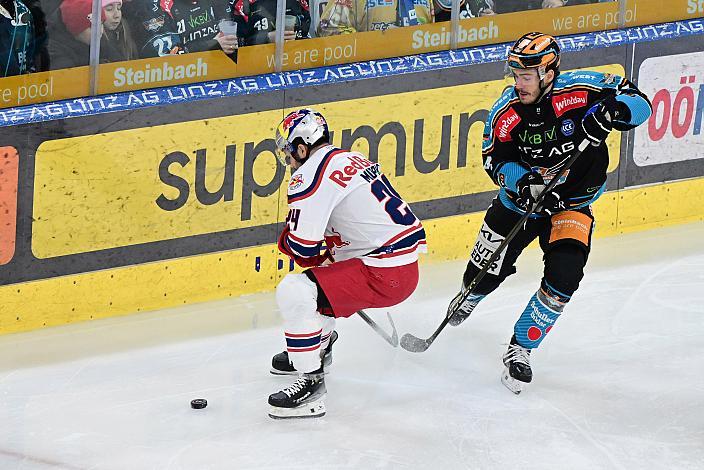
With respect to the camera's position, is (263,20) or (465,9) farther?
(465,9)

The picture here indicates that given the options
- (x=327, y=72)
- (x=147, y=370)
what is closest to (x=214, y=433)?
(x=147, y=370)

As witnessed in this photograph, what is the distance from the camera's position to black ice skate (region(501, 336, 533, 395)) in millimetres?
5090

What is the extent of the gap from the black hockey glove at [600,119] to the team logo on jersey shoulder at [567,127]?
0.09 meters

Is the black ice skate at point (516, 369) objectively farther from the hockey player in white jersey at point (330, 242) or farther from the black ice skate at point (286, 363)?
the black ice skate at point (286, 363)

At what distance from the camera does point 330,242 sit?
4.96 metres

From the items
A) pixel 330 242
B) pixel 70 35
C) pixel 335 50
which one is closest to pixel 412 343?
pixel 330 242

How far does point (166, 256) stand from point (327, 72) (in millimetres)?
1185

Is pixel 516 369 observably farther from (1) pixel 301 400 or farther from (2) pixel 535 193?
(1) pixel 301 400

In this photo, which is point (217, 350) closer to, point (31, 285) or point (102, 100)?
point (31, 285)

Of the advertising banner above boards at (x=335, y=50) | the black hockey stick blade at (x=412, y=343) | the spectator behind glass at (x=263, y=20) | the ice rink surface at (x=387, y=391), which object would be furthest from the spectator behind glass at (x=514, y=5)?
the black hockey stick blade at (x=412, y=343)

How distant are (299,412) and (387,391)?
46 centimetres

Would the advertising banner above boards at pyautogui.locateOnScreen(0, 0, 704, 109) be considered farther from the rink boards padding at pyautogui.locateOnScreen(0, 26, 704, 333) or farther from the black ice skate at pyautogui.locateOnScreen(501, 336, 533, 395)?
the black ice skate at pyautogui.locateOnScreen(501, 336, 533, 395)

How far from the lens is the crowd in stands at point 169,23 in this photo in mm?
5598

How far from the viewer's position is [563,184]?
5160mm
